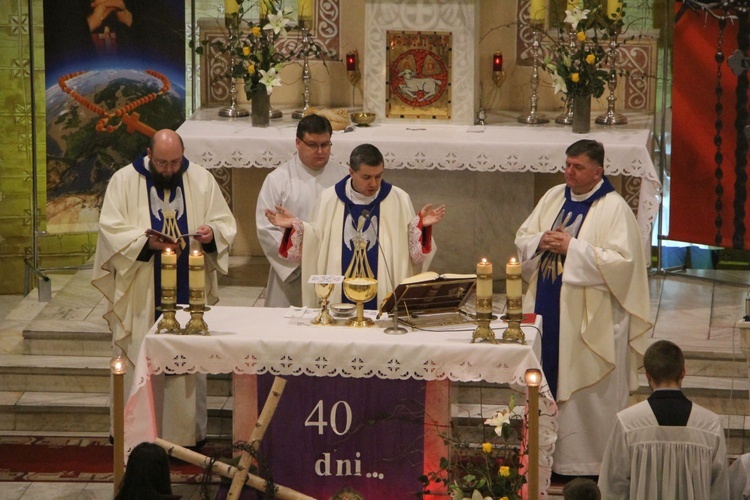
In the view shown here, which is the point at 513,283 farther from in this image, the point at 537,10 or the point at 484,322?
the point at 537,10

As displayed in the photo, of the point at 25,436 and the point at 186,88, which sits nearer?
the point at 25,436

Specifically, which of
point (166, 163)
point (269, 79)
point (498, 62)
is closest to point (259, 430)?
point (166, 163)

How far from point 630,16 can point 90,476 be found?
556 cm

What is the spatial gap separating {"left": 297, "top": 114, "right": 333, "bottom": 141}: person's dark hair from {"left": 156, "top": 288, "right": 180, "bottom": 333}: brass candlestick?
70.0 inches

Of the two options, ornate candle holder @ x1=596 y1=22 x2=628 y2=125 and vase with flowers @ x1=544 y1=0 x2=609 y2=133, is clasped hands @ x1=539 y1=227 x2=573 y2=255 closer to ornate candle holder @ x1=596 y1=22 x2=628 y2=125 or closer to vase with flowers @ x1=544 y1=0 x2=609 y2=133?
vase with flowers @ x1=544 y1=0 x2=609 y2=133

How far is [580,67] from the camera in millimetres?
10125

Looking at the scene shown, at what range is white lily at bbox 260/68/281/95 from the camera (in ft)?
33.6

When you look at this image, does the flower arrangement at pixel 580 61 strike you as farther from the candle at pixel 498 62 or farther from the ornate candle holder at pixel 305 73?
the ornate candle holder at pixel 305 73

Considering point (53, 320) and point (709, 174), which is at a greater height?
point (709, 174)

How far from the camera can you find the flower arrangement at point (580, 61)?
1006cm

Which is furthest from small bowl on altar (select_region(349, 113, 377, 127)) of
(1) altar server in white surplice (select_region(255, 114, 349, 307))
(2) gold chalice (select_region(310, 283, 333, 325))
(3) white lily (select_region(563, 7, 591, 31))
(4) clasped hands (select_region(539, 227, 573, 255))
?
(2) gold chalice (select_region(310, 283, 333, 325))

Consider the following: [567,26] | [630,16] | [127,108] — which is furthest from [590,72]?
[127,108]

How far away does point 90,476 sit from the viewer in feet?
27.2

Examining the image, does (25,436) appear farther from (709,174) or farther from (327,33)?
(709,174)
